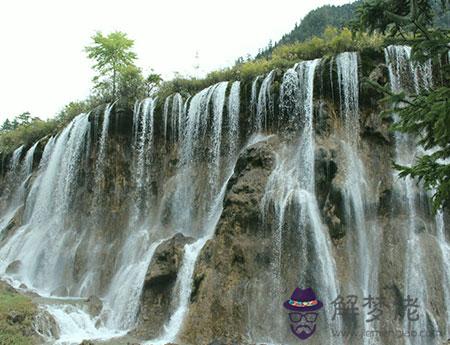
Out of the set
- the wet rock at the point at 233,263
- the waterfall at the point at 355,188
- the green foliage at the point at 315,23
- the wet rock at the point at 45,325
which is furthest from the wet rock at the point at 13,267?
the green foliage at the point at 315,23

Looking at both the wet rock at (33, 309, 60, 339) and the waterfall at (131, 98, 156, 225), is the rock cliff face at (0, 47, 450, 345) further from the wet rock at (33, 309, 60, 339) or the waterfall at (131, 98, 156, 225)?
the wet rock at (33, 309, 60, 339)

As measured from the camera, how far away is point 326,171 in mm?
14328

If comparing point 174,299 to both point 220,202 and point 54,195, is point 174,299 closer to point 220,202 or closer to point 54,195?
point 220,202

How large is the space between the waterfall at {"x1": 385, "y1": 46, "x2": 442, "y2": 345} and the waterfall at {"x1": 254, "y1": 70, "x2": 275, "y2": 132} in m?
4.20

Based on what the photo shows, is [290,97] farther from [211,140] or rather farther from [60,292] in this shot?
[60,292]

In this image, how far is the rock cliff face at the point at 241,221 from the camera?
1249cm

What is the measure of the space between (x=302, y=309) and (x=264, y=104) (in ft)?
25.4

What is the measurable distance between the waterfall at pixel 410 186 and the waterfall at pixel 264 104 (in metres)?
4.20

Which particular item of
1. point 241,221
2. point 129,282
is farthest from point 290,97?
point 129,282

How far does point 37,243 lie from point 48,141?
667 cm

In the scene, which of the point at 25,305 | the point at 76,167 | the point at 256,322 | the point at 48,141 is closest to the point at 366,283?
the point at 256,322

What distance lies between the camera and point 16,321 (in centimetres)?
1245

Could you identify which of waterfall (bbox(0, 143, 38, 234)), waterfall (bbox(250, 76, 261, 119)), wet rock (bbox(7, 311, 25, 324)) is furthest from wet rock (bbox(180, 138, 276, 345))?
waterfall (bbox(0, 143, 38, 234))

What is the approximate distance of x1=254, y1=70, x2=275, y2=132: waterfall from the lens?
→ 671 inches
